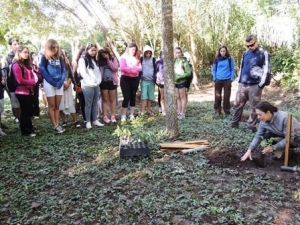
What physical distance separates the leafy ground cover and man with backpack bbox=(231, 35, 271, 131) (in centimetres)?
88

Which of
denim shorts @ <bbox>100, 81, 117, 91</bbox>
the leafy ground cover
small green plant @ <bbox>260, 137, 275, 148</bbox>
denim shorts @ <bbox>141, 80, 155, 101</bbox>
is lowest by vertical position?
the leafy ground cover

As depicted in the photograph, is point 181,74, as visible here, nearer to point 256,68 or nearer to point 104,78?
point 104,78

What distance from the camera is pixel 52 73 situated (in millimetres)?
6129

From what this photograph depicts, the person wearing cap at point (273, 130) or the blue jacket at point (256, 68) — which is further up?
the blue jacket at point (256, 68)

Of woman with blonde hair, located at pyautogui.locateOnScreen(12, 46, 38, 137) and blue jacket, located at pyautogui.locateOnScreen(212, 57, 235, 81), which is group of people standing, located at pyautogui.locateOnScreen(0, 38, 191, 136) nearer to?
woman with blonde hair, located at pyautogui.locateOnScreen(12, 46, 38, 137)

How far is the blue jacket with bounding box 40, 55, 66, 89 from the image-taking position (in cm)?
606

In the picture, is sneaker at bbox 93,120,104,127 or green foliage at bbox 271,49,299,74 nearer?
sneaker at bbox 93,120,104,127

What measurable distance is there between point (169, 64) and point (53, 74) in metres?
2.27

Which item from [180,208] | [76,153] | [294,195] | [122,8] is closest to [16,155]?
[76,153]

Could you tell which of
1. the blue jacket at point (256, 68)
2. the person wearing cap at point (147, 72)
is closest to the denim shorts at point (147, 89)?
the person wearing cap at point (147, 72)

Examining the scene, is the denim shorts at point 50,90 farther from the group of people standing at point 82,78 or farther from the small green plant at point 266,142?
the small green plant at point 266,142

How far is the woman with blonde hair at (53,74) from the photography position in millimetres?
6043

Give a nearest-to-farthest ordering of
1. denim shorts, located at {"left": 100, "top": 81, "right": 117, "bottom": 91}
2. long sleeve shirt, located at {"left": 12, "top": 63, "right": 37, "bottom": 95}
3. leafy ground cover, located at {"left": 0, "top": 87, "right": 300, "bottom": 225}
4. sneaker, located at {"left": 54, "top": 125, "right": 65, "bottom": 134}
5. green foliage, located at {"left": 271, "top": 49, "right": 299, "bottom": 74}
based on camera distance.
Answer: leafy ground cover, located at {"left": 0, "top": 87, "right": 300, "bottom": 225} < long sleeve shirt, located at {"left": 12, "top": 63, "right": 37, "bottom": 95} < sneaker, located at {"left": 54, "top": 125, "right": 65, "bottom": 134} < denim shorts, located at {"left": 100, "top": 81, "right": 117, "bottom": 91} < green foliage, located at {"left": 271, "top": 49, "right": 299, "bottom": 74}

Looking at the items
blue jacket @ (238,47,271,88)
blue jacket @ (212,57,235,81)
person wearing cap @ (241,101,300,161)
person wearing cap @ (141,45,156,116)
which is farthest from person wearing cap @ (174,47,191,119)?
person wearing cap @ (241,101,300,161)
